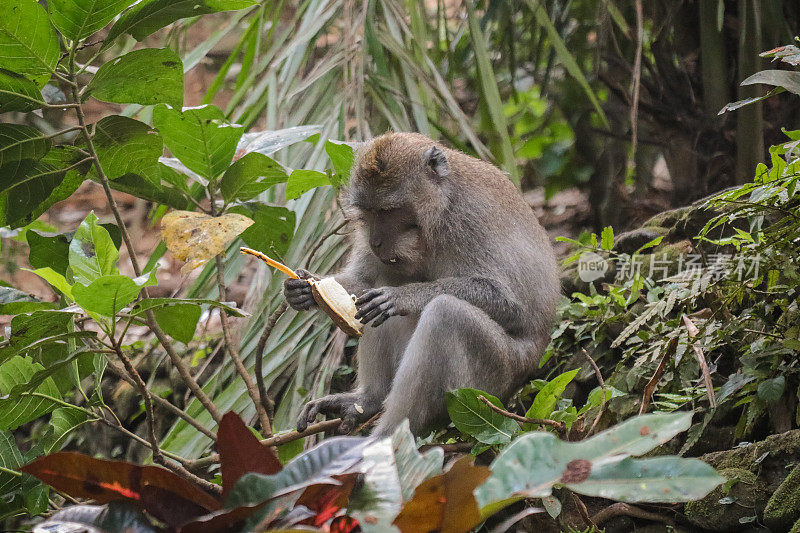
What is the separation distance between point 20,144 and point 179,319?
0.89 meters

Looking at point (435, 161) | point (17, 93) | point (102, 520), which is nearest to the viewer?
point (102, 520)

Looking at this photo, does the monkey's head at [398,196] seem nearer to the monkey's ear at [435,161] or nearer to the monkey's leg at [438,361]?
the monkey's ear at [435,161]

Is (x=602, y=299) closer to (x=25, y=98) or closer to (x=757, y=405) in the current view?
(x=757, y=405)

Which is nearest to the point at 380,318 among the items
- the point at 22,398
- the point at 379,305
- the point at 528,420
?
the point at 379,305

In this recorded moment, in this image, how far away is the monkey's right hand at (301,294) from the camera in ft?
12.3

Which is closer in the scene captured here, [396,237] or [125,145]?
[125,145]

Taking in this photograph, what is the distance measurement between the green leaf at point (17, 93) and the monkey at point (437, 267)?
4.62ft

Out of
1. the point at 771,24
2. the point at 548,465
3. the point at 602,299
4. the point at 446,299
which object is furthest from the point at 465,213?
the point at 771,24

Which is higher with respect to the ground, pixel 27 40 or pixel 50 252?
pixel 27 40

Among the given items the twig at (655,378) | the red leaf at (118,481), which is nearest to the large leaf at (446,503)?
the red leaf at (118,481)

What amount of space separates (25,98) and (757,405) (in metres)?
3.07

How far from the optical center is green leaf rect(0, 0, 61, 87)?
2.59 meters

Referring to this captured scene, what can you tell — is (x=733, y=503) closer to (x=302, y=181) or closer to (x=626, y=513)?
(x=626, y=513)

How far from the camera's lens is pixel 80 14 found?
105 inches
